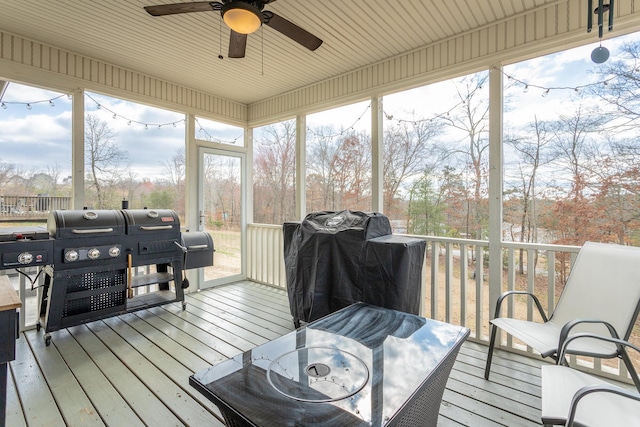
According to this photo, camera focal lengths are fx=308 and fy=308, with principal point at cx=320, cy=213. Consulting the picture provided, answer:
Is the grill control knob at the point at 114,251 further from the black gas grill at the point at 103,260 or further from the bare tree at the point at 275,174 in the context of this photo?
the bare tree at the point at 275,174

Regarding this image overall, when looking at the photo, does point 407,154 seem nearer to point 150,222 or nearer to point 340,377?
point 340,377

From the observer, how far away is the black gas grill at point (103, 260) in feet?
9.37

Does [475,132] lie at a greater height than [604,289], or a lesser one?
greater

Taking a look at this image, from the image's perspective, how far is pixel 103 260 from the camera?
311 cm

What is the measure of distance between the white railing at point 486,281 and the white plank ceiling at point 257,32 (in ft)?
6.89

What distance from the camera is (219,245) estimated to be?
4941 mm

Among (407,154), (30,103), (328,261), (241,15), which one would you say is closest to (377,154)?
(407,154)

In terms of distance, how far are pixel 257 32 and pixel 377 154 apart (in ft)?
6.11

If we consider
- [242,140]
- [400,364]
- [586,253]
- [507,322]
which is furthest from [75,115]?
[586,253]

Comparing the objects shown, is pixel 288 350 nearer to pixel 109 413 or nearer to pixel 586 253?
pixel 109 413

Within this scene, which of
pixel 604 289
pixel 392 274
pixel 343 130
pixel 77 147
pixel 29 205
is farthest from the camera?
pixel 343 130

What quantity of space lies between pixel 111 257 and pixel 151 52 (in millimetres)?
2311

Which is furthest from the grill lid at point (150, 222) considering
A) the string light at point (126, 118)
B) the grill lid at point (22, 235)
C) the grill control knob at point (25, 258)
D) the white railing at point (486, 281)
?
the white railing at point (486, 281)

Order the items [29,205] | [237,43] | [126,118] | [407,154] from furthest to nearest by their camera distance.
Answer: [126,118]
[407,154]
[29,205]
[237,43]
